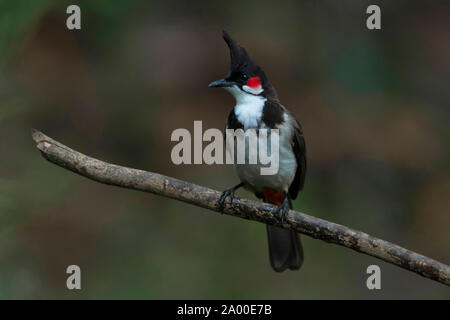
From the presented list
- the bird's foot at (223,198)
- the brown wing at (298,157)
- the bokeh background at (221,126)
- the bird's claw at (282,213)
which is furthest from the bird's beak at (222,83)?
the bokeh background at (221,126)

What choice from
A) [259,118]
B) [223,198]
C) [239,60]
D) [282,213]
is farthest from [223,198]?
[239,60]

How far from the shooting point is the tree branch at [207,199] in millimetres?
2344

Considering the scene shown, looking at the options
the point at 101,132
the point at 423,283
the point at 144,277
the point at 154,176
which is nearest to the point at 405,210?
the point at 423,283

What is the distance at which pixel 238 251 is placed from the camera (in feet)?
14.5

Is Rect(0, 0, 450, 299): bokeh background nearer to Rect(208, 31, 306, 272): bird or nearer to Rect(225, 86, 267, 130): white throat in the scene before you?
Rect(208, 31, 306, 272): bird

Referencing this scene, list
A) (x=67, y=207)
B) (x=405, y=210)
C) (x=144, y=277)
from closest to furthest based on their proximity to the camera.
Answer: (x=144, y=277) < (x=67, y=207) < (x=405, y=210)

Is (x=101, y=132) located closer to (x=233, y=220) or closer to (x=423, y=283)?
(x=233, y=220)

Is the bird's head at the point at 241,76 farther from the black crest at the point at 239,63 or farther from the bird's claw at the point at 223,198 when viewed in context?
the bird's claw at the point at 223,198

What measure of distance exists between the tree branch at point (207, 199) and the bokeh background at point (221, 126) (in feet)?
5.32

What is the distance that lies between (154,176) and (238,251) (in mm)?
2005

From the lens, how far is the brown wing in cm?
326

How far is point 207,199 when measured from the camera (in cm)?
260

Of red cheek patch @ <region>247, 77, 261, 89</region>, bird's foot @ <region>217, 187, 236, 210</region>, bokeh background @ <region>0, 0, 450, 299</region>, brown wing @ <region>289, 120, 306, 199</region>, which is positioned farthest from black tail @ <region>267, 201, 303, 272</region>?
red cheek patch @ <region>247, 77, 261, 89</region>

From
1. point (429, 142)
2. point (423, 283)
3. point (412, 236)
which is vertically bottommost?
point (423, 283)
